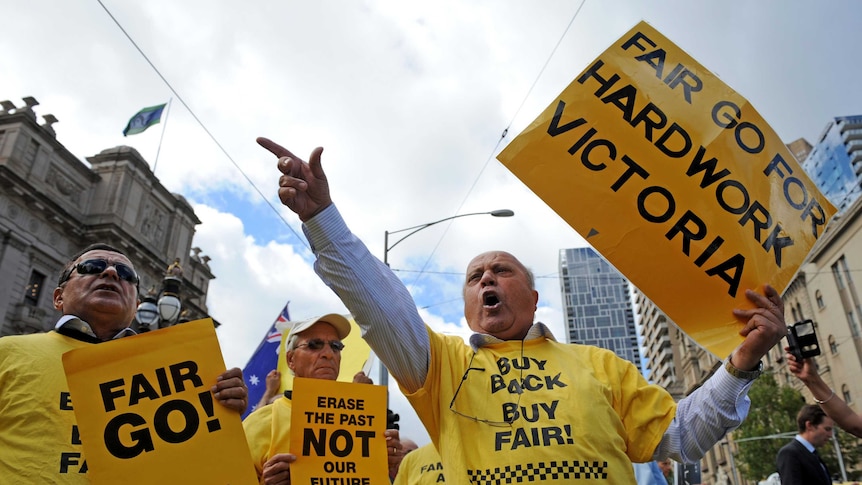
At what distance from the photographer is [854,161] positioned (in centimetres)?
5122

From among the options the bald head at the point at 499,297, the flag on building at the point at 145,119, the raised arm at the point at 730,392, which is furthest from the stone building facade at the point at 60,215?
the raised arm at the point at 730,392

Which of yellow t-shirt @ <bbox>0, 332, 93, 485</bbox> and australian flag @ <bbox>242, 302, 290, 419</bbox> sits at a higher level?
australian flag @ <bbox>242, 302, 290, 419</bbox>

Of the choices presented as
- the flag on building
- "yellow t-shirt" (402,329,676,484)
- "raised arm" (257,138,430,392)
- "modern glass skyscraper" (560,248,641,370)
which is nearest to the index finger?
"raised arm" (257,138,430,392)

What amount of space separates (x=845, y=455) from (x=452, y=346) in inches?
1402

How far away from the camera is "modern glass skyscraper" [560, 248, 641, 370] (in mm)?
177375

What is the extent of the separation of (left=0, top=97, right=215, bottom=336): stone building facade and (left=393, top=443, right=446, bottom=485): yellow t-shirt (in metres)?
21.4

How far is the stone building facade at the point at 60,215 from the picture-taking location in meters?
27.5

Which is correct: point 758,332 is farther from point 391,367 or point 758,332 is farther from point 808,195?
point 391,367

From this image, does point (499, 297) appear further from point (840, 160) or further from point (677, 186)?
point (840, 160)

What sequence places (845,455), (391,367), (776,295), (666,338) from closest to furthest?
(391,367) < (776,295) < (845,455) < (666,338)

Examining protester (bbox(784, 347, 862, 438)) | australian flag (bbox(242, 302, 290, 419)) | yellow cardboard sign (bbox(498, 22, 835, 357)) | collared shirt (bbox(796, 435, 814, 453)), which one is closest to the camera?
yellow cardboard sign (bbox(498, 22, 835, 357))

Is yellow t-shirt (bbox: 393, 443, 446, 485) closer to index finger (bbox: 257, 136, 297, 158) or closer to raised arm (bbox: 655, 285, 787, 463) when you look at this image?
raised arm (bbox: 655, 285, 787, 463)

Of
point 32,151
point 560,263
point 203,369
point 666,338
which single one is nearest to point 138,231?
point 32,151

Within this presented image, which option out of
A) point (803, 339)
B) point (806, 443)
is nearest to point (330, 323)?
point (803, 339)
